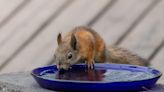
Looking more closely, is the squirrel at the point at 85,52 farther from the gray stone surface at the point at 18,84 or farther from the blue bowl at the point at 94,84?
the blue bowl at the point at 94,84

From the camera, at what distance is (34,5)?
3.93 meters

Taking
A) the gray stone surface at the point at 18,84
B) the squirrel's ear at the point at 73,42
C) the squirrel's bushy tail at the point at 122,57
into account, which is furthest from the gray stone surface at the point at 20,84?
the squirrel's bushy tail at the point at 122,57

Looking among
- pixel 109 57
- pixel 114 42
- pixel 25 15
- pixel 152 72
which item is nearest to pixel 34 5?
pixel 25 15

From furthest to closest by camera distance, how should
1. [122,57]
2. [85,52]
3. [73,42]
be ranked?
[122,57] < [85,52] < [73,42]

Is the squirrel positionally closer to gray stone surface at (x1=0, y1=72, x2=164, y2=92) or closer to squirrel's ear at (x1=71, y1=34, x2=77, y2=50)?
squirrel's ear at (x1=71, y1=34, x2=77, y2=50)

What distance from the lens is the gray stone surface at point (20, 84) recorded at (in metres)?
Answer: 1.88

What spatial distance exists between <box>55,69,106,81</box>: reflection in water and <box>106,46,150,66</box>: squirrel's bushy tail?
660 millimetres

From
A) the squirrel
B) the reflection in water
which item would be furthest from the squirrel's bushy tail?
the reflection in water

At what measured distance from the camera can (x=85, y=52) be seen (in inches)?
98.1

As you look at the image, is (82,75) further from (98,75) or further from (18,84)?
(18,84)

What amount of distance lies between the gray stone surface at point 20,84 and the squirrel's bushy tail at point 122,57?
0.74 m

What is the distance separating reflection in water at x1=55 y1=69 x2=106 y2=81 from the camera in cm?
194

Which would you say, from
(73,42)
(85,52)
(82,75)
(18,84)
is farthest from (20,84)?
(85,52)

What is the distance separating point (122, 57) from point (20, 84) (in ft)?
3.08
